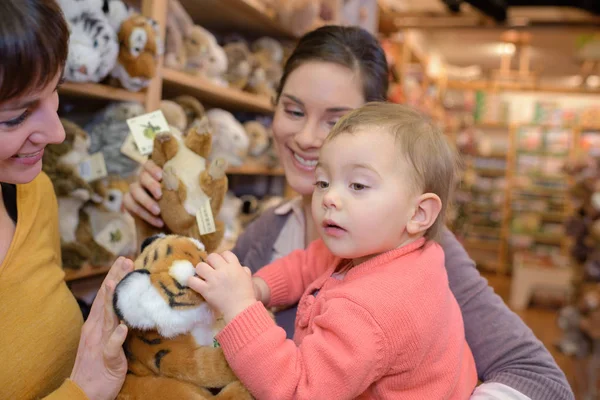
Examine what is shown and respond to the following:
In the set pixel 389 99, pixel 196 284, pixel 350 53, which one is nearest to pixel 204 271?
pixel 196 284

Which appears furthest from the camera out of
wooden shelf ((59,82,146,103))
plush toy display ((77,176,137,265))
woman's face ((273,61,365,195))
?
plush toy display ((77,176,137,265))

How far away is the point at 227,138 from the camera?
91.3 inches

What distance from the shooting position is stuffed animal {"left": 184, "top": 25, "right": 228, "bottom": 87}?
2143 millimetres

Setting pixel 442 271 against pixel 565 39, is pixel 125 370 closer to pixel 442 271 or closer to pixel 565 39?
pixel 442 271

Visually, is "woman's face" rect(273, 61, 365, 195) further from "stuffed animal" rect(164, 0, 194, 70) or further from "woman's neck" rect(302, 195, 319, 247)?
"stuffed animal" rect(164, 0, 194, 70)

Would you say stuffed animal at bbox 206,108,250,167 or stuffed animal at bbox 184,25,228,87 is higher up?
stuffed animal at bbox 184,25,228,87

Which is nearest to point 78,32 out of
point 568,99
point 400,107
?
point 400,107

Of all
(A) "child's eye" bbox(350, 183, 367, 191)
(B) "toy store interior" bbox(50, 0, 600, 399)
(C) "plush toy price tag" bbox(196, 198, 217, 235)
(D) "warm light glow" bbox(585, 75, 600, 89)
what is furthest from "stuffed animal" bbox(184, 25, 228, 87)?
(D) "warm light glow" bbox(585, 75, 600, 89)

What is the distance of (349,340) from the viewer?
2.75 ft

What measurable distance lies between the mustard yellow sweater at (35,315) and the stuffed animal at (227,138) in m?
1.22

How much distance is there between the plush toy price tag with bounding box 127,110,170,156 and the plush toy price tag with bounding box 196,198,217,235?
0.69ft

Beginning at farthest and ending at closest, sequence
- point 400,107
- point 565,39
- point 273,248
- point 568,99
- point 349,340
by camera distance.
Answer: point 568,99
point 565,39
point 273,248
point 400,107
point 349,340

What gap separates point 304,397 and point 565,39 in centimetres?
777

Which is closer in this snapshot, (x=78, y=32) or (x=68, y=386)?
(x=68, y=386)
